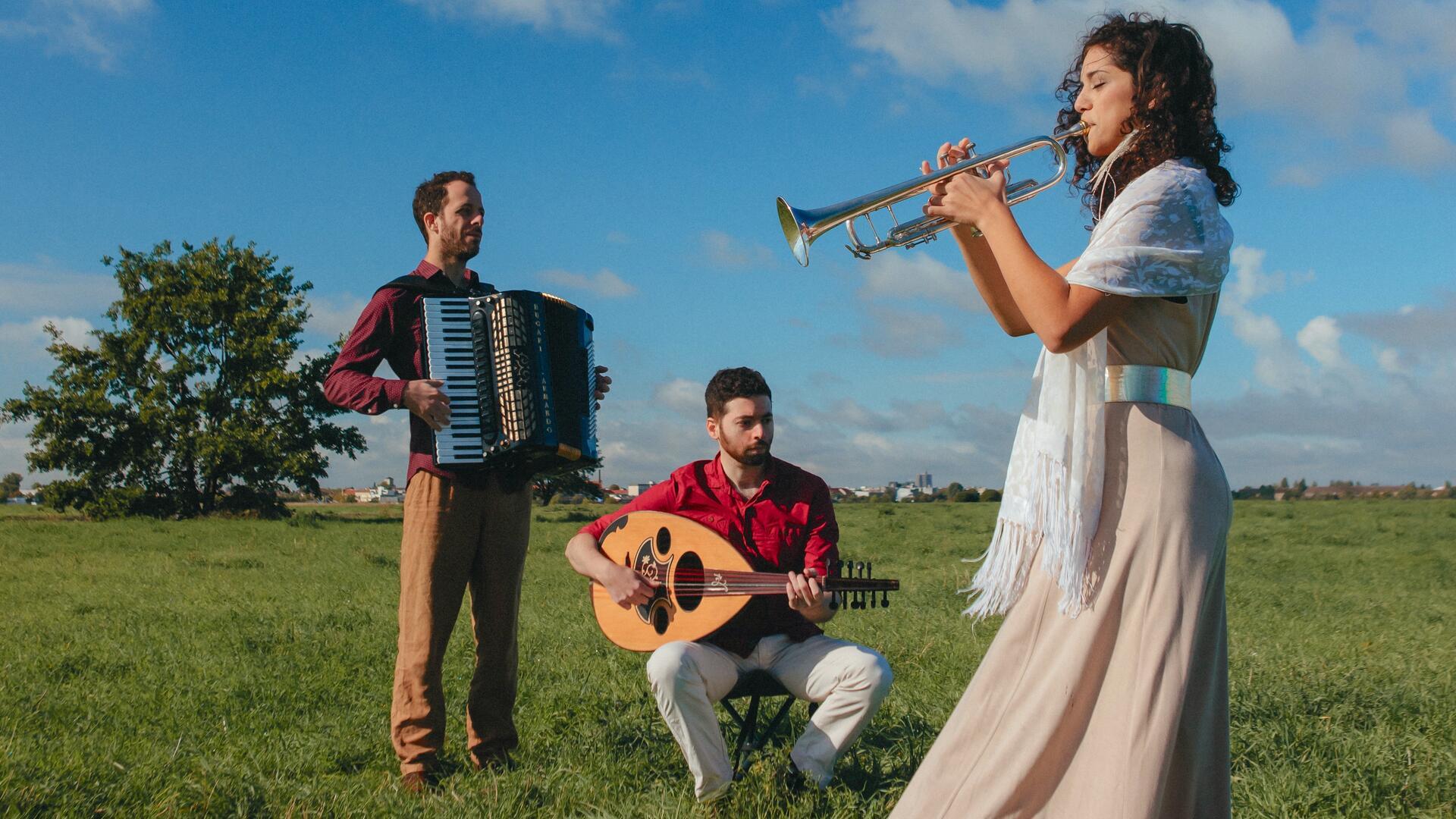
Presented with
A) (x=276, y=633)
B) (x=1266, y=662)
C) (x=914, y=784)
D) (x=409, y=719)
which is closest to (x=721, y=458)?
(x=409, y=719)

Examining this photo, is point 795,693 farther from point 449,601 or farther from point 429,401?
point 429,401

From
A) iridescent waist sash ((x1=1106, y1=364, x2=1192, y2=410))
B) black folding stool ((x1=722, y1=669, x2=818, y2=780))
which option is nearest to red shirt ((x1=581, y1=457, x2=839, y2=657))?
black folding stool ((x1=722, y1=669, x2=818, y2=780))

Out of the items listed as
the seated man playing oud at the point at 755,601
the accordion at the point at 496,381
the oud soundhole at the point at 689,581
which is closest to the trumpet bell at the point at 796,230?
the seated man playing oud at the point at 755,601

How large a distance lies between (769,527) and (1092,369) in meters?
1.97

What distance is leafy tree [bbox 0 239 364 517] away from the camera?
33906 millimetres

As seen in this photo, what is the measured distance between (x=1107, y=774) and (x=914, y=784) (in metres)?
0.42

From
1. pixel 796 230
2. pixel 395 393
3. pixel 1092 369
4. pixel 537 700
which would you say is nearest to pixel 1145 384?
pixel 1092 369

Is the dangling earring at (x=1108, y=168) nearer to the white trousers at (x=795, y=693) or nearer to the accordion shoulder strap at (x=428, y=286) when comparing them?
the white trousers at (x=795, y=693)

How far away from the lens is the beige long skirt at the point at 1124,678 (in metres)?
2.41

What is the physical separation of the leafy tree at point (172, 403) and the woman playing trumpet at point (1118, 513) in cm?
3364

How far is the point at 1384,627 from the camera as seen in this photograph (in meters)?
9.36

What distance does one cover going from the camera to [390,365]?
4.86 meters

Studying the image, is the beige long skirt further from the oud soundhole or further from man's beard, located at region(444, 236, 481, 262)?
man's beard, located at region(444, 236, 481, 262)

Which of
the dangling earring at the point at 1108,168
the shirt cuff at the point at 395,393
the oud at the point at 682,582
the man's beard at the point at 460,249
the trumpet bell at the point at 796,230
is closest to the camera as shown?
the dangling earring at the point at 1108,168
